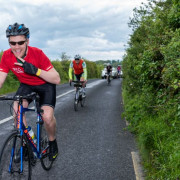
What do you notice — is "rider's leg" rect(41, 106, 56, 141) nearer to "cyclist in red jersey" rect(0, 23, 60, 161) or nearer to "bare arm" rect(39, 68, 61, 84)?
"cyclist in red jersey" rect(0, 23, 60, 161)

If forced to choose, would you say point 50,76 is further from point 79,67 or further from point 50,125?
point 79,67

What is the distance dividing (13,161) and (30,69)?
1.10 metres

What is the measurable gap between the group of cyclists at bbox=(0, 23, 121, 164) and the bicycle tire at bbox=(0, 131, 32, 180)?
2.07 ft

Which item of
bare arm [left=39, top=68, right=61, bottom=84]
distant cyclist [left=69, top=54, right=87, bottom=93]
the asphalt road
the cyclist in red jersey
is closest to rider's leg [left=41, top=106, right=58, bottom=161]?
the cyclist in red jersey

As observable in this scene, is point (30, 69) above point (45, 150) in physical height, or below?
above

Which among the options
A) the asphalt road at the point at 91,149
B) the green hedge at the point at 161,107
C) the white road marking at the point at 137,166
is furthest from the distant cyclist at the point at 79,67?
the white road marking at the point at 137,166

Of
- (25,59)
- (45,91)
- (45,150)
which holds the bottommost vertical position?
(45,150)

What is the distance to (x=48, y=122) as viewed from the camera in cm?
361

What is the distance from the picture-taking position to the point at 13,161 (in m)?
2.79

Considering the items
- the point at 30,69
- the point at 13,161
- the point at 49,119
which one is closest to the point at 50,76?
the point at 30,69

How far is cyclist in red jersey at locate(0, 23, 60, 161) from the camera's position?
317 centimetres

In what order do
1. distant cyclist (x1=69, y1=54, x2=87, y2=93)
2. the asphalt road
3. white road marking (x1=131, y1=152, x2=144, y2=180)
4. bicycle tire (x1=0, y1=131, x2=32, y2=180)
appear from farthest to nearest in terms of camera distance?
distant cyclist (x1=69, y1=54, x2=87, y2=93) < the asphalt road < white road marking (x1=131, y1=152, x2=144, y2=180) < bicycle tire (x1=0, y1=131, x2=32, y2=180)

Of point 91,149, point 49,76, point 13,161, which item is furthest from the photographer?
point 91,149

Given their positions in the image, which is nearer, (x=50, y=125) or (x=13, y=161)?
(x=13, y=161)
